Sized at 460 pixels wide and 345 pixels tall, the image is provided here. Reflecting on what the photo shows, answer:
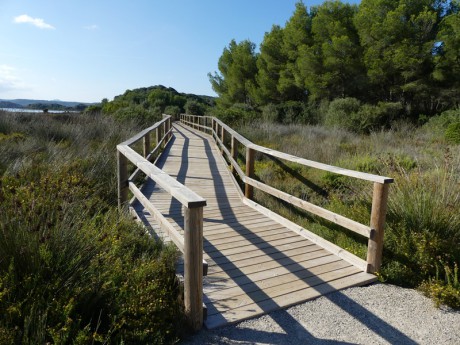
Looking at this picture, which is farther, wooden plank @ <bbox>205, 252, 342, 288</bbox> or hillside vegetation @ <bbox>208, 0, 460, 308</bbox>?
hillside vegetation @ <bbox>208, 0, 460, 308</bbox>

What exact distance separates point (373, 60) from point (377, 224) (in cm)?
2050

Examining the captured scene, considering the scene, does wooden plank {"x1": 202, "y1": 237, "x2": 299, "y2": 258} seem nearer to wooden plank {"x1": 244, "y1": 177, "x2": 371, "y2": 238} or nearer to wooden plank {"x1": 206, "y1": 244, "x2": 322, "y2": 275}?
wooden plank {"x1": 206, "y1": 244, "x2": 322, "y2": 275}

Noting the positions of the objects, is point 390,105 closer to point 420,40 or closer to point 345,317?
point 420,40

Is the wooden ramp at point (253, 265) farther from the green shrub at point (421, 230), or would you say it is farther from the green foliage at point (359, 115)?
the green foliage at point (359, 115)

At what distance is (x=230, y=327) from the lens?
2.58 m

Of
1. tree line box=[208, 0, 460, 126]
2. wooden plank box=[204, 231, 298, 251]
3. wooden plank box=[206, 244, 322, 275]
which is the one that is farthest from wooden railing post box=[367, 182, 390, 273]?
tree line box=[208, 0, 460, 126]

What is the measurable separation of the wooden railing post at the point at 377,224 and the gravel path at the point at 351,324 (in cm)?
38

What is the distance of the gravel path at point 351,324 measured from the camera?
8.09 feet

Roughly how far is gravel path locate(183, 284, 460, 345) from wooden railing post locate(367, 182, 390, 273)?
0.38m

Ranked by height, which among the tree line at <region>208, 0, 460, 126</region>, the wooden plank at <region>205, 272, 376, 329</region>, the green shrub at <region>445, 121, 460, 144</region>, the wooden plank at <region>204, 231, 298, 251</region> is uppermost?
the tree line at <region>208, 0, 460, 126</region>

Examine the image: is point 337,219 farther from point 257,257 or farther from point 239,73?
point 239,73

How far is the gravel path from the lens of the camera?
2467mm

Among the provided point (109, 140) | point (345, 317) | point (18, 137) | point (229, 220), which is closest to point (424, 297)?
point (345, 317)

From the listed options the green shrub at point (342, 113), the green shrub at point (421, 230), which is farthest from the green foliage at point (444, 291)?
the green shrub at point (342, 113)
